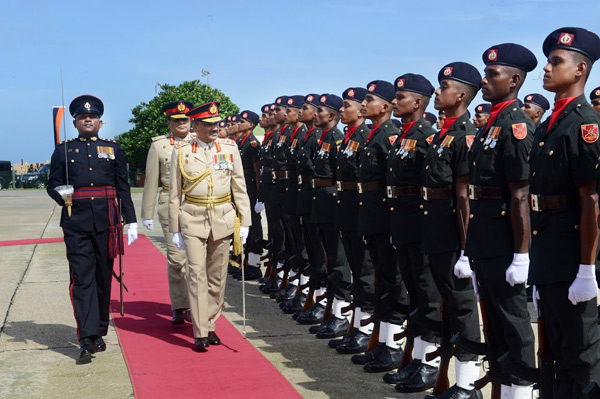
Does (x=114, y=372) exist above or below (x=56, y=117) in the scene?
below

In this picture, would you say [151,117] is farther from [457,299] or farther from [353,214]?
[457,299]

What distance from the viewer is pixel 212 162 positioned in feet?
22.2

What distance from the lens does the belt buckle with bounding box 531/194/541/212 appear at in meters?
3.80

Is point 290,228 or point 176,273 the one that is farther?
point 290,228

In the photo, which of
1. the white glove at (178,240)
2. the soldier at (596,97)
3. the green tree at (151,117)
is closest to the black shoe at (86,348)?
the white glove at (178,240)

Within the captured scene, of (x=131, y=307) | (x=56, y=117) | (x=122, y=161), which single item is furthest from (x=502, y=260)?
(x=131, y=307)

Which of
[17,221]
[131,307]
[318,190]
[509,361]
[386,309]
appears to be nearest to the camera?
[509,361]

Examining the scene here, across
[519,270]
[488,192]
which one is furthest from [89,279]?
[519,270]

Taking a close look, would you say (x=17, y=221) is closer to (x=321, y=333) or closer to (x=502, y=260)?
(x=321, y=333)

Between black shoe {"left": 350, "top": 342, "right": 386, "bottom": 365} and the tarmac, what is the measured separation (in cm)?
6

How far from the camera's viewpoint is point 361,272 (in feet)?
21.0

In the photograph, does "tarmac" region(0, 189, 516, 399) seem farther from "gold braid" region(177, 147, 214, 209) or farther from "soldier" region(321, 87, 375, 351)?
"gold braid" region(177, 147, 214, 209)

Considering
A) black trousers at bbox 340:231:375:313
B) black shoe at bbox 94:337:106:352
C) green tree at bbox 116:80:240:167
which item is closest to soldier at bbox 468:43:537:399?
black trousers at bbox 340:231:375:313

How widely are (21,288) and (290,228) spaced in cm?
382
